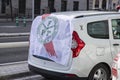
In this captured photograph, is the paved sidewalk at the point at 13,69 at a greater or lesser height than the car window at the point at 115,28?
lesser

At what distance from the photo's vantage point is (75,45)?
7.95 m

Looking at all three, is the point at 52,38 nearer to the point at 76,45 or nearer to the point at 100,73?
the point at 76,45

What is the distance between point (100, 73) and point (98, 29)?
95cm

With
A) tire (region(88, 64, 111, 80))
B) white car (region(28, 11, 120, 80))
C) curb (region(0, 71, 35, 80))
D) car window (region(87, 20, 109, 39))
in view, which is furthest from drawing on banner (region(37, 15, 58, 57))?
curb (region(0, 71, 35, 80))

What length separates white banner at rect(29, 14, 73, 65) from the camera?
26.2 ft

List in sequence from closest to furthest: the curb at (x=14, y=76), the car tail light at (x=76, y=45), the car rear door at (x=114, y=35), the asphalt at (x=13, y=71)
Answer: the car tail light at (x=76, y=45), the car rear door at (x=114, y=35), the curb at (x=14, y=76), the asphalt at (x=13, y=71)

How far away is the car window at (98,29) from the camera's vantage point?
27.1 feet

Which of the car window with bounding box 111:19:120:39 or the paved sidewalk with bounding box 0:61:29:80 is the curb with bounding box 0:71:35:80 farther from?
the car window with bounding box 111:19:120:39

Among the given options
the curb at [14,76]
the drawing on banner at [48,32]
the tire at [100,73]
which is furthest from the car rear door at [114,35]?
the curb at [14,76]

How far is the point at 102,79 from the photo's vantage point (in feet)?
28.0

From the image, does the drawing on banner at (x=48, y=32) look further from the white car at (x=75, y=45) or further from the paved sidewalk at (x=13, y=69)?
the paved sidewalk at (x=13, y=69)

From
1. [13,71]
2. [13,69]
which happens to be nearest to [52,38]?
[13,71]

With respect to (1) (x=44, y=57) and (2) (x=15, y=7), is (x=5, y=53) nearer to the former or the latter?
(1) (x=44, y=57)

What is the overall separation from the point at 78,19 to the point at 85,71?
1086 mm
